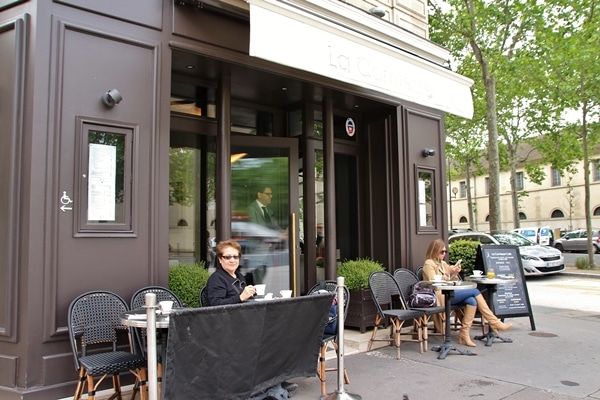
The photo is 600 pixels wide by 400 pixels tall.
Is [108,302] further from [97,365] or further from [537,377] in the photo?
[537,377]

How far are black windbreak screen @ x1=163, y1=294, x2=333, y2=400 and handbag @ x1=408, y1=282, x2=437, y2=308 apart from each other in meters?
2.69

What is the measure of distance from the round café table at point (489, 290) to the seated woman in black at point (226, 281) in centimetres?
352

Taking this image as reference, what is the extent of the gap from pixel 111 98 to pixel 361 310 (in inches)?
167

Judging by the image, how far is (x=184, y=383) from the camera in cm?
307

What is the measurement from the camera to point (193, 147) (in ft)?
22.9

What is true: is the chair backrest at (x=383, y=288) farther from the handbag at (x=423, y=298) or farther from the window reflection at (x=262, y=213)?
the window reflection at (x=262, y=213)

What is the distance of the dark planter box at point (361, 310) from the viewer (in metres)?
6.95

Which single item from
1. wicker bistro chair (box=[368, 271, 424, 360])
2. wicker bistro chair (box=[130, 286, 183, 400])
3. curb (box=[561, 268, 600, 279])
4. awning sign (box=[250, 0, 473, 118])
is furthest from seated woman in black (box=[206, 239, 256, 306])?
curb (box=[561, 268, 600, 279])

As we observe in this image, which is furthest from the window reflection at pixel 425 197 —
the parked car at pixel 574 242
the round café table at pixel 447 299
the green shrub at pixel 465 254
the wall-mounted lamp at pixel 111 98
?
the parked car at pixel 574 242

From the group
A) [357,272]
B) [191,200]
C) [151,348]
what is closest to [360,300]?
[357,272]

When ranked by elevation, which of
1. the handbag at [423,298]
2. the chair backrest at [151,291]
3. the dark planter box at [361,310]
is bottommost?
the dark planter box at [361,310]

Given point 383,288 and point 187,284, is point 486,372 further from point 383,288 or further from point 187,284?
point 187,284

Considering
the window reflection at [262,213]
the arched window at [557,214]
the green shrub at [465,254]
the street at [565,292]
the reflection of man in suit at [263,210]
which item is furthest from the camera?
the arched window at [557,214]

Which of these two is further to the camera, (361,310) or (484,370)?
(361,310)
